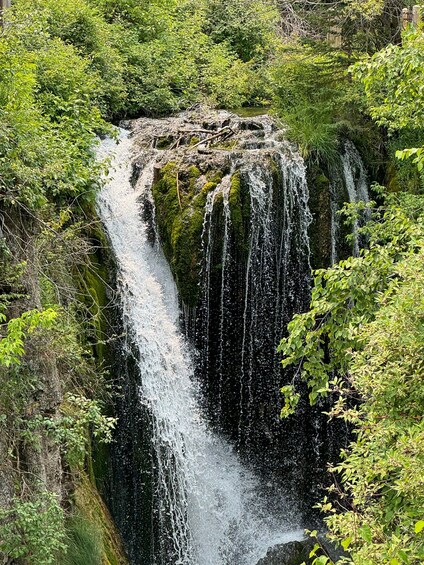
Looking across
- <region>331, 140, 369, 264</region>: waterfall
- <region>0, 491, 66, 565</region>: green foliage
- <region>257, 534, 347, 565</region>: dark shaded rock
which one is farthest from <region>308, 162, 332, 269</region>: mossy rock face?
<region>0, 491, 66, 565</region>: green foliage

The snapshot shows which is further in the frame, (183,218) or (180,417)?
(183,218)

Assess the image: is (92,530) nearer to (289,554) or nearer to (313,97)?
(289,554)

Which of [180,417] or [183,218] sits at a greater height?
[183,218]

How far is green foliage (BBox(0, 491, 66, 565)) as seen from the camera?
16.9 ft

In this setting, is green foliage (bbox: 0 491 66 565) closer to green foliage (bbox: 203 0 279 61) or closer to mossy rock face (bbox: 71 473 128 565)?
mossy rock face (bbox: 71 473 128 565)

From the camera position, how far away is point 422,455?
3.87 meters

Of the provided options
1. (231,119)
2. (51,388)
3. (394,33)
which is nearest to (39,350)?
(51,388)

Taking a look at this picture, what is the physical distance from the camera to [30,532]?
17.3 ft

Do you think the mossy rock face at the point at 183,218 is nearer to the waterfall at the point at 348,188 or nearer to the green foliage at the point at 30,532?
the waterfall at the point at 348,188

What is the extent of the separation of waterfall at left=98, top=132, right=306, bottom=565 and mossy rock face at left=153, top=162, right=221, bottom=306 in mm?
141

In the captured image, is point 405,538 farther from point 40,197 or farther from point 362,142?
point 362,142

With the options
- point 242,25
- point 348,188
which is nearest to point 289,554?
point 348,188

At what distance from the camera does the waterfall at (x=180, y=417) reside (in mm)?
8906

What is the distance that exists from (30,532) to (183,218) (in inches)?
218
